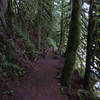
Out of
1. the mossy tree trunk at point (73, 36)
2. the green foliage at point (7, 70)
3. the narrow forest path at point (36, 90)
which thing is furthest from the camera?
the mossy tree trunk at point (73, 36)

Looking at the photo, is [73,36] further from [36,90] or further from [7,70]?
[7,70]

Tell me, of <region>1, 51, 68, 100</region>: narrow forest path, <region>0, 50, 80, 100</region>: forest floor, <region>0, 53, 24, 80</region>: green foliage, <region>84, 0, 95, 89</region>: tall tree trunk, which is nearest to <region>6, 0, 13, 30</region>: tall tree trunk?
<region>0, 53, 24, 80</region>: green foliage

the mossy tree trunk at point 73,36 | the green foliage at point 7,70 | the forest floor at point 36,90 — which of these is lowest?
the forest floor at point 36,90

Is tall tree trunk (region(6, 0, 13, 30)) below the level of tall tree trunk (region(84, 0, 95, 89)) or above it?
above

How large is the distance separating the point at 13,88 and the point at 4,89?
45 cm

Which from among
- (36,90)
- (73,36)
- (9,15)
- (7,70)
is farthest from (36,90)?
(9,15)

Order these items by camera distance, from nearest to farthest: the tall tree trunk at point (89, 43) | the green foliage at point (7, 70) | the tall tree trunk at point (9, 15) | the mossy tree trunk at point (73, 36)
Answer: the green foliage at point (7, 70)
the mossy tree trunk at point (73, 36)
the tall tree trunk at point (89, 43)
the tall tree trunk at point (9, 15)

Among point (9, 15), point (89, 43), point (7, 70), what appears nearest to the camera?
point (7, 70)

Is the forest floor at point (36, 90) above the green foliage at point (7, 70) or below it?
below

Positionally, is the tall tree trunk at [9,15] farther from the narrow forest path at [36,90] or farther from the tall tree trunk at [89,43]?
the tall tree trunk at [89,43]

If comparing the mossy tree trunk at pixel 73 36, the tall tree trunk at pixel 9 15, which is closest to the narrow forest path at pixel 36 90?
the mossy tree trunk at pixel 73 36

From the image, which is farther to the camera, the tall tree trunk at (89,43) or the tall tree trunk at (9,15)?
the tall tree trunk at (9,15)

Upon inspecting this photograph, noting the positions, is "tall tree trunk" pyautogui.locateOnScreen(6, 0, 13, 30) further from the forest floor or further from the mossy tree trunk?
the mossy tree trunk

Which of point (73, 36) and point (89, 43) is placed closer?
point (73, 36)
